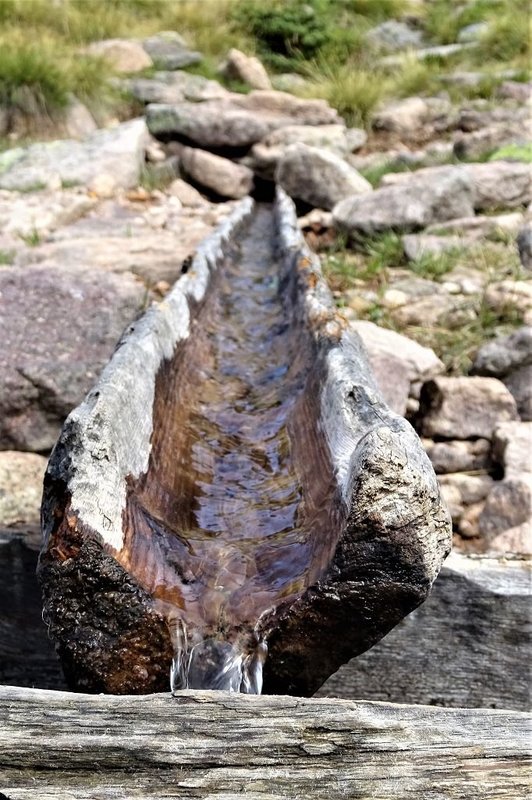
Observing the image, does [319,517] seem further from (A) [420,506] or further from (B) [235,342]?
(B) [235,342]

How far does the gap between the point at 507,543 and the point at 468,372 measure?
1249 millimetres

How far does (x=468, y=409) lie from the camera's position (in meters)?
3.11

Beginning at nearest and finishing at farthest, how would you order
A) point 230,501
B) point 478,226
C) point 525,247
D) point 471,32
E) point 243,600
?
point 243,600 < point 230,501 < point 525,247 < point 478,226 < point 471,32

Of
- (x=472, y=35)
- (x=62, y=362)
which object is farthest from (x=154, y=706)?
(x=472, y=35)

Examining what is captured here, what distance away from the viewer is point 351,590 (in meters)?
1.17

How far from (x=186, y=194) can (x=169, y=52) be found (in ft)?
17.5

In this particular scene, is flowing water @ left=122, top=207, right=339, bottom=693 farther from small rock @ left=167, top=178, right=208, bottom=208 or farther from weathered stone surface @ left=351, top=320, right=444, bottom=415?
small rock @ left=167, top=178, right=208, bottom=208

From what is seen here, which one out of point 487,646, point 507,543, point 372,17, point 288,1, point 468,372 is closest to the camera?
point 487,646

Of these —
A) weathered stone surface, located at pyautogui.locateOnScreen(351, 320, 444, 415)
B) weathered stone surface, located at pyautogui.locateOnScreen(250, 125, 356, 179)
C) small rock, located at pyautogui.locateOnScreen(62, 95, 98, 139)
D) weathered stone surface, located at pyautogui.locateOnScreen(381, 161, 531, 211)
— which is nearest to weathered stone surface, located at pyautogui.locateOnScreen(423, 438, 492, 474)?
weathered stone surface, located at pyautogui.locateOnScreen(351, 320, 444, 415)

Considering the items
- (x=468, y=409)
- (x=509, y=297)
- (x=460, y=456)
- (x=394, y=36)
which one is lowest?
(x=460, y=456)

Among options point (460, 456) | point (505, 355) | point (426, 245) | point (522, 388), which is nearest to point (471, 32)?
point (426, 245)

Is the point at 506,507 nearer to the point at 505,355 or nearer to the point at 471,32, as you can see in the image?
the point at 505,355

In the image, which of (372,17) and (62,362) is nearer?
(62,362)

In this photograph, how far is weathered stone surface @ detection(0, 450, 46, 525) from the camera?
79.7 inches
